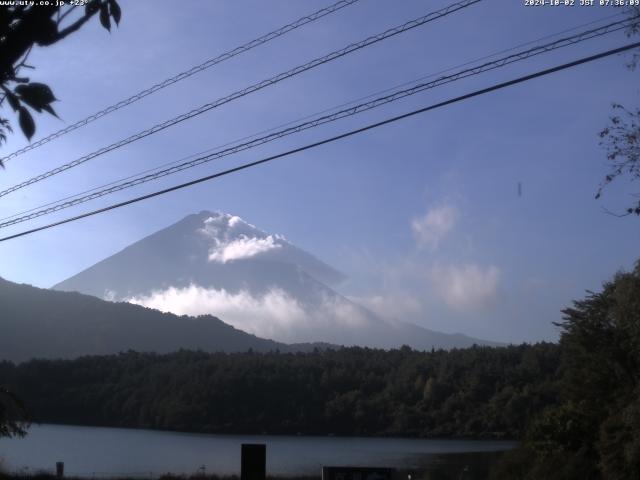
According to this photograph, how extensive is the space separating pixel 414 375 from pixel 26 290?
9297 centimetres

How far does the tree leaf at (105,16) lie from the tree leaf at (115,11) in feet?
0.10

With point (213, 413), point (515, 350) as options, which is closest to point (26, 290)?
point (213, 413)

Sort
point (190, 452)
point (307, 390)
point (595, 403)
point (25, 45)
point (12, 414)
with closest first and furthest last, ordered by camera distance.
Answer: point (25, 45) → point (595, 403) → point (12, 414) → point (190, 452) → point (307, 390)

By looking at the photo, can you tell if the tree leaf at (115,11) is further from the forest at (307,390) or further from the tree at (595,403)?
the forest at (307,390)

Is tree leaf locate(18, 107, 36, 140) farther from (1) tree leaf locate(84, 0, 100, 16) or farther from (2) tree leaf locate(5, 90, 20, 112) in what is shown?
(1) tree leaf locate(84, 0, 100, 16)

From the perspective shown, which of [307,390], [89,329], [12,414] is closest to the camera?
[12,414]

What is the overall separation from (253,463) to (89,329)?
15557cm

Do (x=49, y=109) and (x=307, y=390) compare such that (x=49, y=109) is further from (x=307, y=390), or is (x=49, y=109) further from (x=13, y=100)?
(x=307, y=390)

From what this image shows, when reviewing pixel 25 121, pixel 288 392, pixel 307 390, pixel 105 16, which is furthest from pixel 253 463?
pixel 288 392

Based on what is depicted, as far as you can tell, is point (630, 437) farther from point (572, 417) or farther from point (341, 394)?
point (341, 394)

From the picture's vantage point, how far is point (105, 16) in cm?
445

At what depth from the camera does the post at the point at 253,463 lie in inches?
383

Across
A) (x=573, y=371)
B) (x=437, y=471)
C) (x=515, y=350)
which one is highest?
(x=515, y=350)

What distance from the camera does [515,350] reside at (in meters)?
83.4
